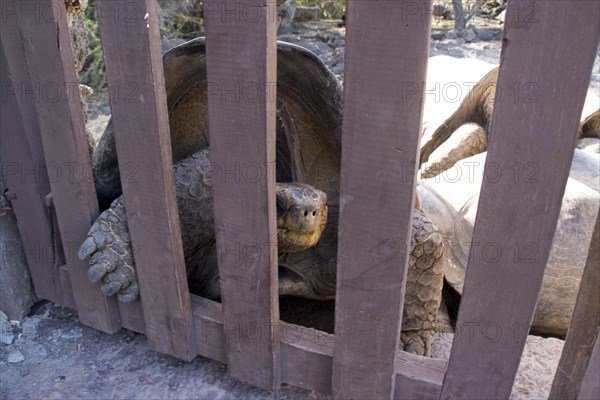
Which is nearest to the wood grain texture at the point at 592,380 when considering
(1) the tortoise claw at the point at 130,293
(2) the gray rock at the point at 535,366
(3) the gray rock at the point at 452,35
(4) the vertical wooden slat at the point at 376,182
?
(2) the gray rock at the point at 535,366

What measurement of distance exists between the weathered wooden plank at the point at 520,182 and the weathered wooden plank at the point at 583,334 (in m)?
0.11

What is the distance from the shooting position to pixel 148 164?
1.57 m

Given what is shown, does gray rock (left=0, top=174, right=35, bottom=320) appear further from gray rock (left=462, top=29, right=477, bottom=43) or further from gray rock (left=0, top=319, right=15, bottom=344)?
gray rock (left=462, top=29, right=477, bottom=43)

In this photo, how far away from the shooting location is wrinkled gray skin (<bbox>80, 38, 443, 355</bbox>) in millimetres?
1732

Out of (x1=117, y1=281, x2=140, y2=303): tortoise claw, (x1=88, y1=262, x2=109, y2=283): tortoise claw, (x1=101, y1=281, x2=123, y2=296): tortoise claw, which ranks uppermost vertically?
(x1=88, y1=262, x2=109, y2=283): tortoise claw

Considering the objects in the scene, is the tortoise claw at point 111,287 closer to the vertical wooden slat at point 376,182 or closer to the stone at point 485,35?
the vertical wooden slat at point 376,182

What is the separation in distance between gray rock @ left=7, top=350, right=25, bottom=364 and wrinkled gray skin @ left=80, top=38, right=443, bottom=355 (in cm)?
45

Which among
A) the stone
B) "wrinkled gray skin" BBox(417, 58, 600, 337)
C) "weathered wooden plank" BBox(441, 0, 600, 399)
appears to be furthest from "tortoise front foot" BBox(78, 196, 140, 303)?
the stone

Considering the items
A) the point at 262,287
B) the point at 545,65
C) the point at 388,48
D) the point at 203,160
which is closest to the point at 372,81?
the point at 388,48

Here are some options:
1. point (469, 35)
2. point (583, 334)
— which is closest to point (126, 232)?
point (583, 334)

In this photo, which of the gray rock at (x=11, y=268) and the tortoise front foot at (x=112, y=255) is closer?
the tortoise front foot at (x=112, y=255)

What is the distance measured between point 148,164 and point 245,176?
326 millimetres

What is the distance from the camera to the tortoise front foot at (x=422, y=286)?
1985 millimetres

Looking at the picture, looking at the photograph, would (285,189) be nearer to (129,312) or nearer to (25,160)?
(129,312)
